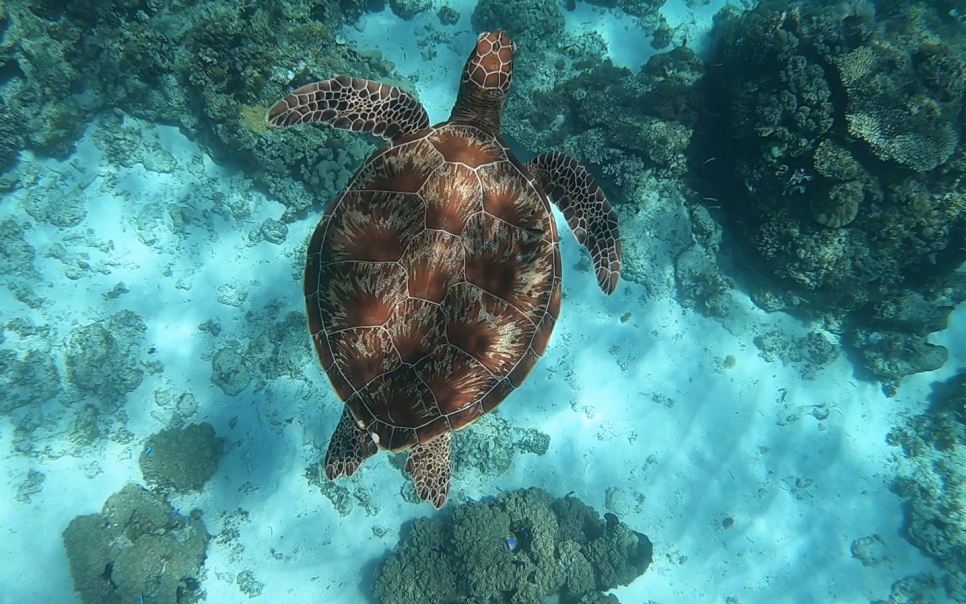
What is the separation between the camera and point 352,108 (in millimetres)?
4152

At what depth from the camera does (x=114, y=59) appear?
6898 millimetres

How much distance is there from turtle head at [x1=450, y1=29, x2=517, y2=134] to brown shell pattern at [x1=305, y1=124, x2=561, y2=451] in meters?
0.62

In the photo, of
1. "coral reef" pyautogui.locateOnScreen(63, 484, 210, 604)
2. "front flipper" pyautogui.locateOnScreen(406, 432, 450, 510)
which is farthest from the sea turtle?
"coral reef" pyautogui.locateOnScreen(63, 484, 210, 604)

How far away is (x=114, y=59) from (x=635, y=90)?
8.38m

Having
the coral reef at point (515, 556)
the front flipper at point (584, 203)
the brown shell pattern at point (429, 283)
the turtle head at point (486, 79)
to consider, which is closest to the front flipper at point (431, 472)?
the brown shell pattern at point (429, 283)

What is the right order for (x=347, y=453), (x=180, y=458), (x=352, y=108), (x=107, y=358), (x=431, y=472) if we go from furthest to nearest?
(x=107, y=358)
(x=180, y=458)
(x=431, y=472)
(x=352, y=108)
(x=347, y=453)

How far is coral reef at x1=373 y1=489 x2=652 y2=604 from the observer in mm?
6488

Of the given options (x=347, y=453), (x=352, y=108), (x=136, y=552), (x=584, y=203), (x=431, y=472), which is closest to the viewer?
(x=347, y=453)

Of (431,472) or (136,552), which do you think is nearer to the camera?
(431,472)

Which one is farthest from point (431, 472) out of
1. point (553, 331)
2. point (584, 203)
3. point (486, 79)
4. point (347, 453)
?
point (486, 79)

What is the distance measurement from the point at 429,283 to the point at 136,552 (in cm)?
716

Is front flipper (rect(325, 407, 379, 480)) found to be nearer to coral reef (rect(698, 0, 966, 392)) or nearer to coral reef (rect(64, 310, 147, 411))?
coral reef (rect(64, 310, 147, 411))

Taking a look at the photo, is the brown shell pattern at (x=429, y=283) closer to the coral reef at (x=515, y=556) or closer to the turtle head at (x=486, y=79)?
the turtle head at (x=486, y=79)

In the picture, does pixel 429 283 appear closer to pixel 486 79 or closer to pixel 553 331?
pixel 486 79
